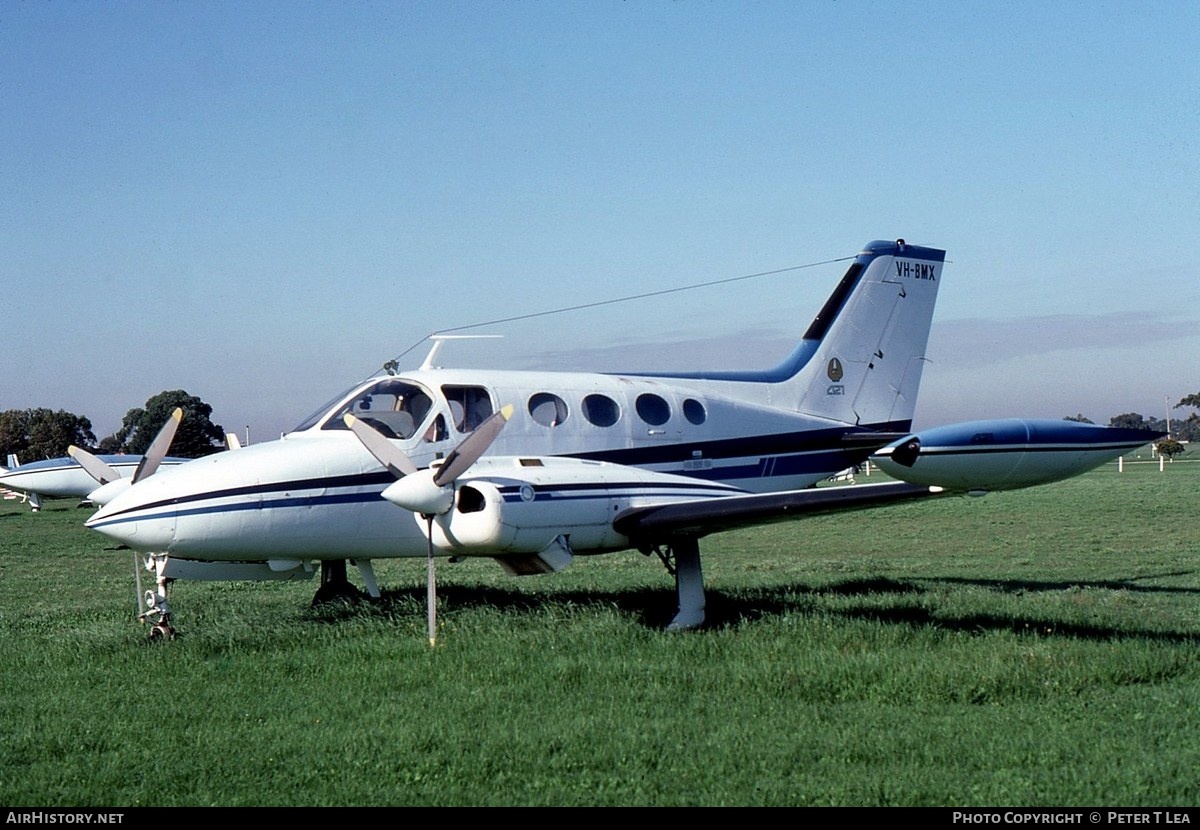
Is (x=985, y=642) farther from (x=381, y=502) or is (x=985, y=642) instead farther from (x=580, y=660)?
(x=381, y=502)

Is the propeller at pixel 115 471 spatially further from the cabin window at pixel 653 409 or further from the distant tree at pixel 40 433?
the distant tree at pixel 40 433

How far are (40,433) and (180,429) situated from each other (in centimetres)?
2162

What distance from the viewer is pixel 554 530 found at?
11031 mm

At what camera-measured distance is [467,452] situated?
10742 millimetres

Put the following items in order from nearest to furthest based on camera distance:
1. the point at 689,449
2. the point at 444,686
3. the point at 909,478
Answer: the point at 444,686 → the point at 909,478 → the point at 689,449

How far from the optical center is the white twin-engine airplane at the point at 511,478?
421 inches

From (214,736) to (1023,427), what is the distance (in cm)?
798

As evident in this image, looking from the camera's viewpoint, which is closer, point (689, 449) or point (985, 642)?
point (985, 642)

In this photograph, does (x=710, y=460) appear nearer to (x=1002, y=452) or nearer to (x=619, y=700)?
(x=1002, y=452)

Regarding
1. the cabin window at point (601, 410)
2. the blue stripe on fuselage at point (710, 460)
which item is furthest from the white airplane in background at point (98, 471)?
the cabin window at point (601, 410)

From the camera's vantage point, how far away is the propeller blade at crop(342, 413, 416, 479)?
11102 mm

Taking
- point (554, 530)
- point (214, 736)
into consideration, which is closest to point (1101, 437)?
point (554, 530)

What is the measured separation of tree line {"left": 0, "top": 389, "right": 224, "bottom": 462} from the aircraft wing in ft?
214

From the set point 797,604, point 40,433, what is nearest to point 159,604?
point 797,604
